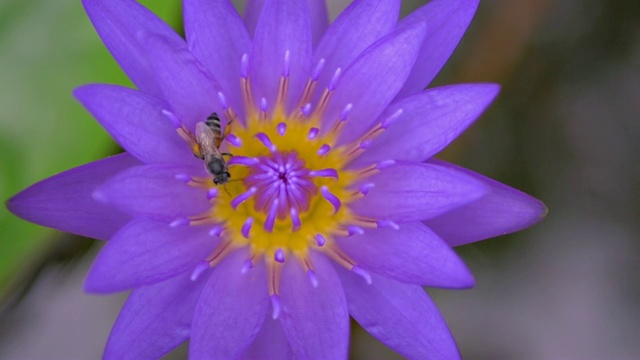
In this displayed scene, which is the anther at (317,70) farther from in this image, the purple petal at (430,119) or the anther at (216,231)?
the anther at (216,231)

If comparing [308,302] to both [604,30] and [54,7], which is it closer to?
[54,7]

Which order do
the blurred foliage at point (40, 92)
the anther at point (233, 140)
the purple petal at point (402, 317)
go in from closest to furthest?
the purple petal at point (402, 317) → the anther at point (233, 140) → the blurred foliage at point (40, 92)

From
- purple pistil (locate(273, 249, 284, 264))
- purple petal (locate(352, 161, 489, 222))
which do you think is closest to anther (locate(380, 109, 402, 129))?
purple petal (locate(352, 161, 489, 222))

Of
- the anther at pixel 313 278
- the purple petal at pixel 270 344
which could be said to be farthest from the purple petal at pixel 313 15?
the purple petal at pixel 270 344

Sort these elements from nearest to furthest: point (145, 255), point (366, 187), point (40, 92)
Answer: point (145, 255)
point (366, 187)
point (40, 92)

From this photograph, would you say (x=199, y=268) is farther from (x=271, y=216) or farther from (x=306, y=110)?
(x=306, y=110)

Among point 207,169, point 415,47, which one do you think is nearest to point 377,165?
point 415,47

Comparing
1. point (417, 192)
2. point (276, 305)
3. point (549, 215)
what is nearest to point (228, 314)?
point (276, 305)
